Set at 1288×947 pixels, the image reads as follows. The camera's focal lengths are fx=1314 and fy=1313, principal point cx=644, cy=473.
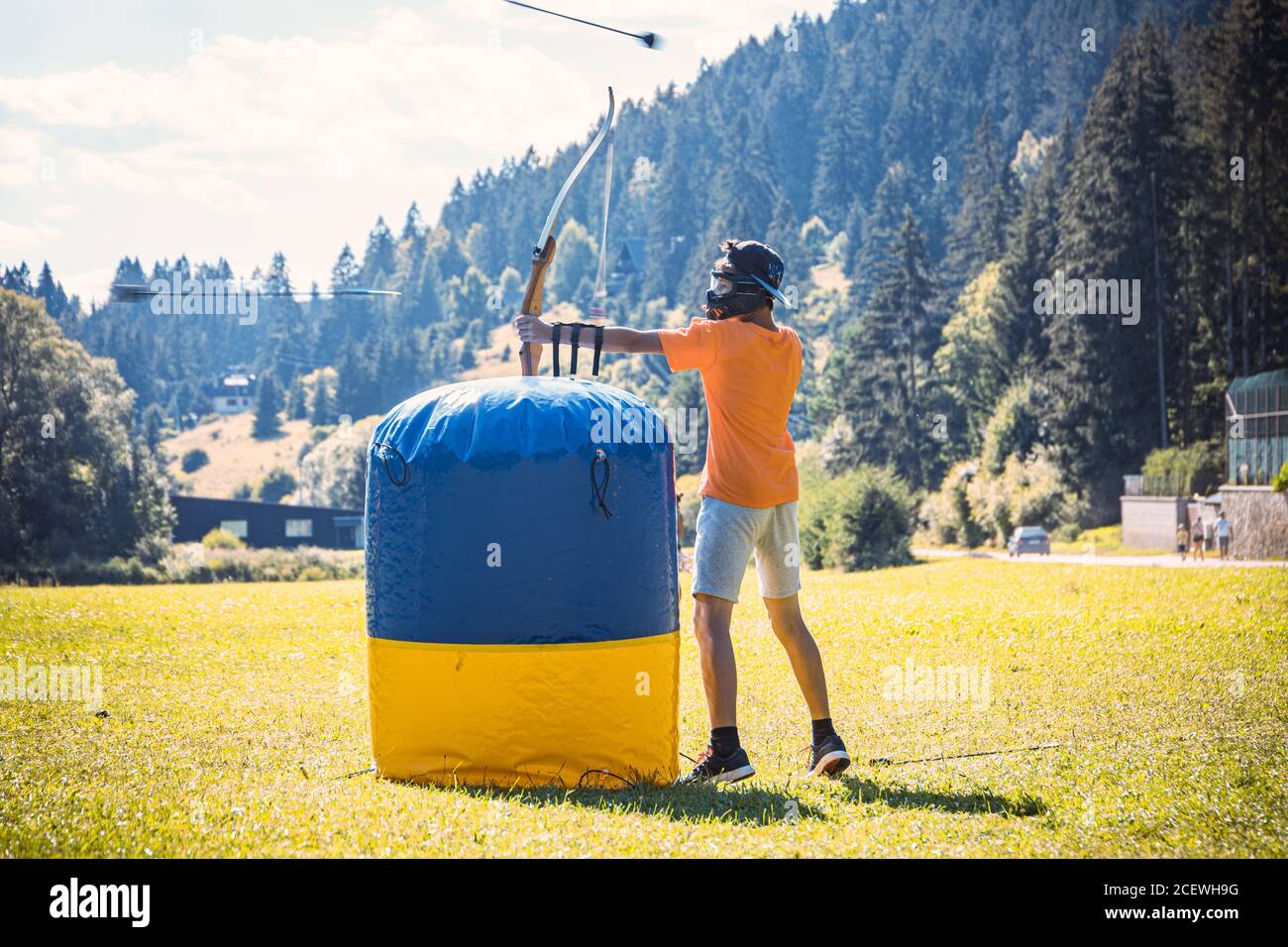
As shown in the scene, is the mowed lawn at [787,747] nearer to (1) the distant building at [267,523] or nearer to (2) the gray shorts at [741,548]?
(2) the gray shorts at [741,548]

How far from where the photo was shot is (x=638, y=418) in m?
7.25

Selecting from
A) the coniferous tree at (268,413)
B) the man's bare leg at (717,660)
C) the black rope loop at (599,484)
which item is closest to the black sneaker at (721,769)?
the man's bare leg at (717,660)

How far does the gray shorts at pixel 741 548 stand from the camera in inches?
289

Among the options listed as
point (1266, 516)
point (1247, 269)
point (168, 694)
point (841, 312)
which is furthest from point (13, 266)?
point (168, 694)

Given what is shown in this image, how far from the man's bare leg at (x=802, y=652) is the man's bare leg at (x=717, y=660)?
375mm

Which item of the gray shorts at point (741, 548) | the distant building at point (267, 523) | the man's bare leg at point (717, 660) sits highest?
the gray shorts at point (741, 548)

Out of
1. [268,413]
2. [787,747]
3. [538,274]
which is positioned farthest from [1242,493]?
[268,413]

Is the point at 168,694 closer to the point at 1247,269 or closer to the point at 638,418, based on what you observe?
the point at 638,418

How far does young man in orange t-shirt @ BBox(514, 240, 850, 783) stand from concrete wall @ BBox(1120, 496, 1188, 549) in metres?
45.6

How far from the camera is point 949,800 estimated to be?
21.8ft

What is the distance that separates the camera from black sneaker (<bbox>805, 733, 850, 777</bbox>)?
7.40 metres

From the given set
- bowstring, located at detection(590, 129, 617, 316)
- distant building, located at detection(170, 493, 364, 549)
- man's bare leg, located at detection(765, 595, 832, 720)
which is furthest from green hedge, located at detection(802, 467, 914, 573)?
distant building, located at detection(170, 493, 364, 549)

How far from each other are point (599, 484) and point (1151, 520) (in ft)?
161
